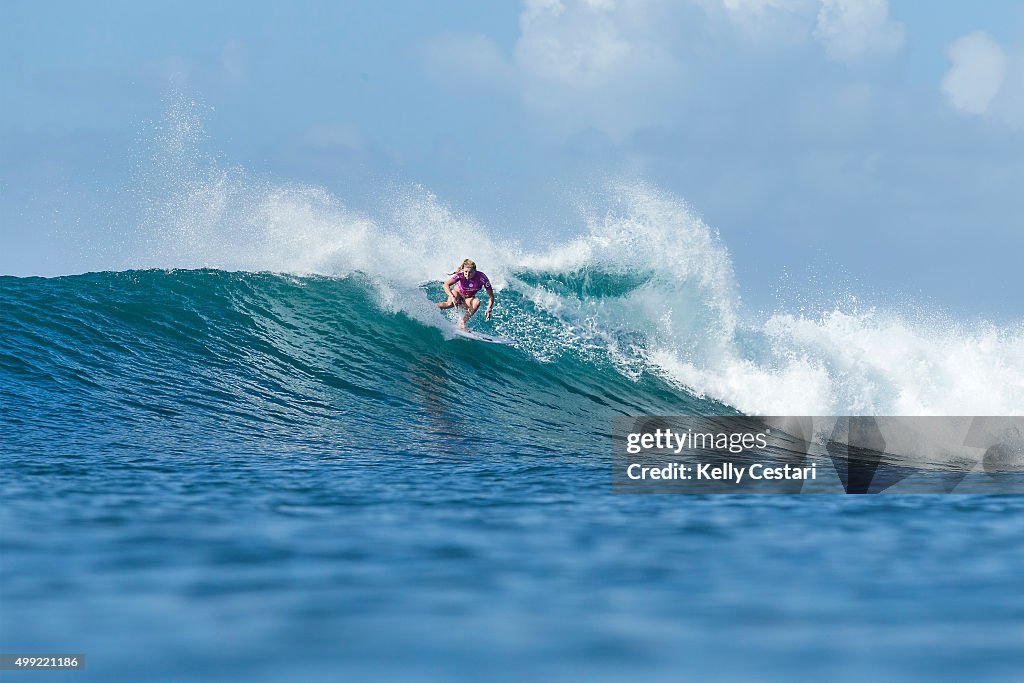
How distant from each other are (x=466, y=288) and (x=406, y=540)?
34.0 feet

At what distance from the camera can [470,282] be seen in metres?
15.5

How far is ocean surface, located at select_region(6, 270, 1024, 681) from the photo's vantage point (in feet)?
12.2

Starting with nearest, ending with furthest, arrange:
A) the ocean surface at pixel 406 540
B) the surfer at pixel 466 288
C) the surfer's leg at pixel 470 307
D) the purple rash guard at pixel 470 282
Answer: the ocean surface at pixel 406 540 → the surfer at pixel 466 288 → the purple rash guard at pixel 470 282 → the surfer's leg at pixel 470 307

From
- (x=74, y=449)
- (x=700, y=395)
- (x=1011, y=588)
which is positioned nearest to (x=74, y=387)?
(x=74, y=449)

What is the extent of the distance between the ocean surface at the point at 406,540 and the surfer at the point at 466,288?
1.18 metres

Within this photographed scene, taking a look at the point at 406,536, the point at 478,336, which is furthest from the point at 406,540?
the point at 478,336

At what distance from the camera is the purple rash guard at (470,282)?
15406 mm

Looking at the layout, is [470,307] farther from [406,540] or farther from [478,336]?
[406,540]

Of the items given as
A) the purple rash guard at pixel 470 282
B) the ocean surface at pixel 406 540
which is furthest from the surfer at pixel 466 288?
the ocean surface at pixel 406 540

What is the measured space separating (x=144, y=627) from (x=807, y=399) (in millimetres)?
14201

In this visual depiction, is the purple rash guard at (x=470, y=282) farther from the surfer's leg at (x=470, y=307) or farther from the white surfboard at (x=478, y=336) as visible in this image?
the white surfboard at (x=478, y=336)

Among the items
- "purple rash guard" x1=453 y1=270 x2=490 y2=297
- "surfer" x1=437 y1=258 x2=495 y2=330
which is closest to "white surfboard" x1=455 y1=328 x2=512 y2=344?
"surfer" x1=437 y1=258 x2=495 y2=330

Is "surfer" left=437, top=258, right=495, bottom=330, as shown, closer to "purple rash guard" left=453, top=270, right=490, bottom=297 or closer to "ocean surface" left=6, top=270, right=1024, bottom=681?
"purple rash guard" left=453, top=270, right=490, bottom=297

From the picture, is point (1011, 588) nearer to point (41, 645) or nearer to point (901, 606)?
point (901, 606)
